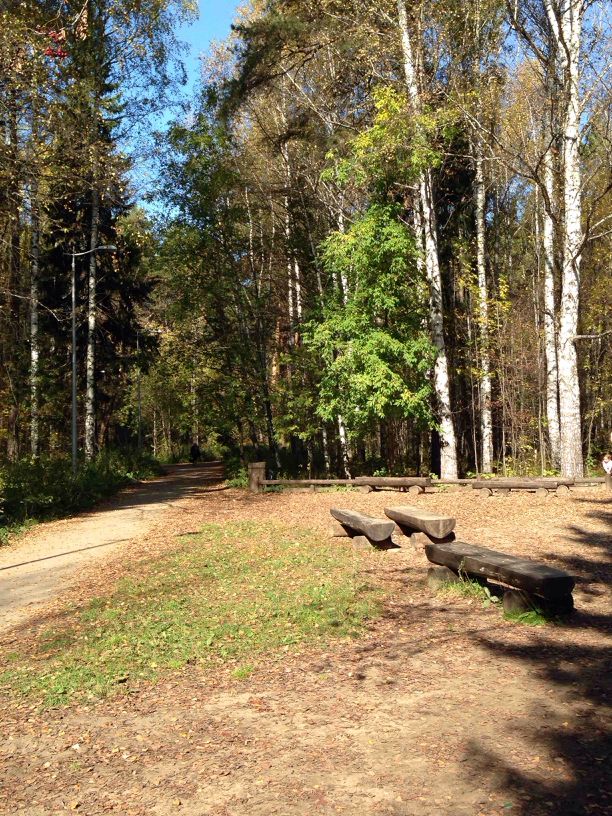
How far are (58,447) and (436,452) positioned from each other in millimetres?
19318

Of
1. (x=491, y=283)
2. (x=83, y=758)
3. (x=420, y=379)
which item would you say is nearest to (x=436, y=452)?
(x=420, y=379)

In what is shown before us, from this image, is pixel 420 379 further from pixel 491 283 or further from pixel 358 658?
pixel 358 658

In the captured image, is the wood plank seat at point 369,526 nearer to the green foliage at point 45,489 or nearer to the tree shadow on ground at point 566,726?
the tree shadow on ground at point 566,726

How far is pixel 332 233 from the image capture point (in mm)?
19531

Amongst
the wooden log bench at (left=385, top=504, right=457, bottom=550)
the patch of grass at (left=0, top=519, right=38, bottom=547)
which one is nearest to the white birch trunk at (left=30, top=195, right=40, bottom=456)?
the patch of grass at (left=0, top=519, right=38, bottom=547)

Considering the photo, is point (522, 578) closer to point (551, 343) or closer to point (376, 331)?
point (376, 331)

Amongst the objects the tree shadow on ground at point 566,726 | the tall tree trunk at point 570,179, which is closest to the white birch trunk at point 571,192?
the tall tree trunk at point 570,179

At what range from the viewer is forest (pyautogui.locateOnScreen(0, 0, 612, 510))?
14891mm

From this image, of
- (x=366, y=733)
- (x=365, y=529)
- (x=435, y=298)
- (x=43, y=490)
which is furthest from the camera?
(x=435, y=298)

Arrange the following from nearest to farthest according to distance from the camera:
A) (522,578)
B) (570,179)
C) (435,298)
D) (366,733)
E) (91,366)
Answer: (366,733), (522,578), (570,179), (435,298), (91,366)

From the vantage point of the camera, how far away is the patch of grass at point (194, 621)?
561cm

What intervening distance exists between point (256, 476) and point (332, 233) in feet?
24.1

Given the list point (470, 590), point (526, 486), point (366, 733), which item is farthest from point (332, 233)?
point (366, 733)

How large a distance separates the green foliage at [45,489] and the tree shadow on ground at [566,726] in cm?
1211
